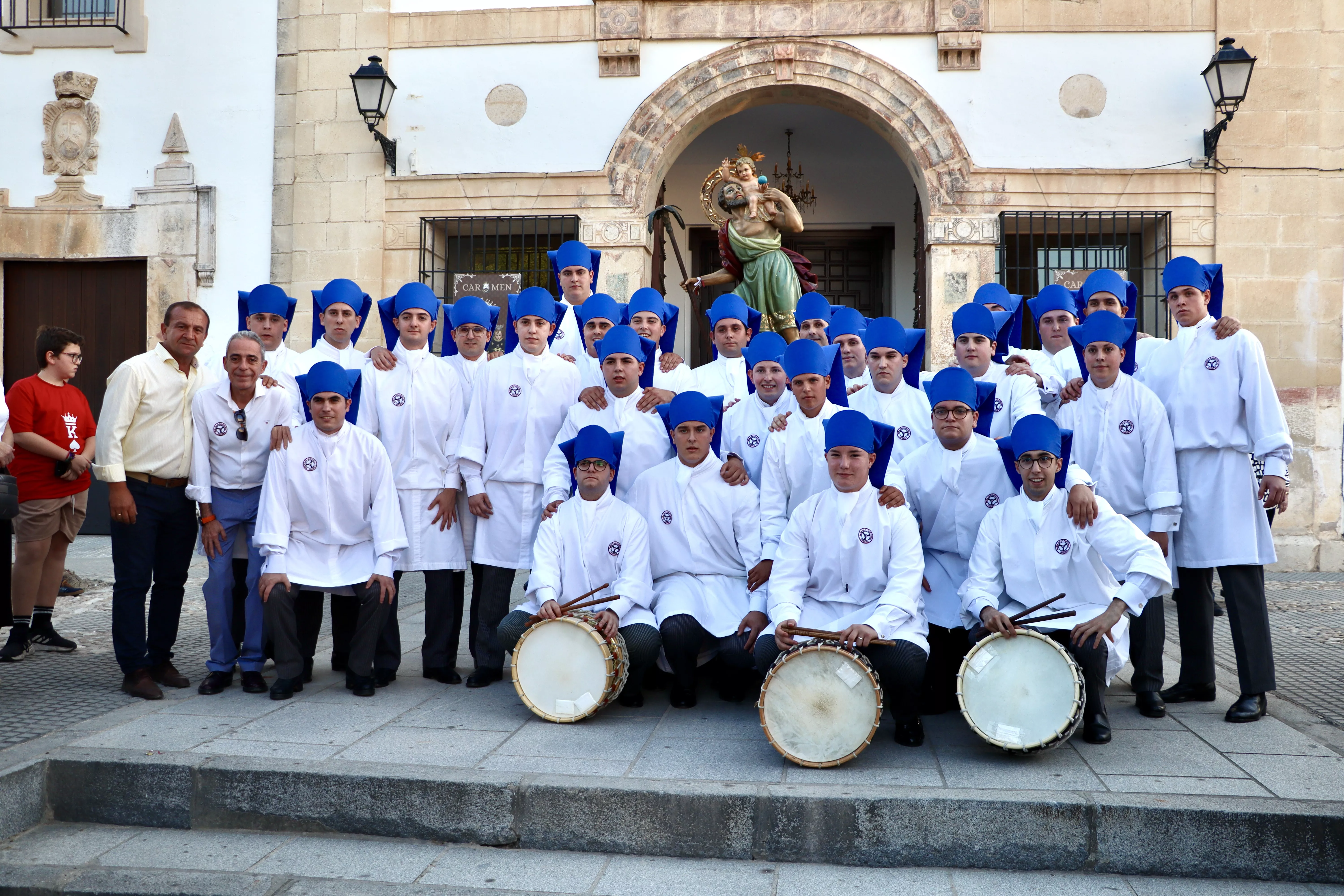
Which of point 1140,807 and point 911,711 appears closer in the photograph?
point 1140,807

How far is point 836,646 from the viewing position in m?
4.29

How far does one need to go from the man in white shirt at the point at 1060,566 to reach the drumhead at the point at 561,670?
168 centimetres

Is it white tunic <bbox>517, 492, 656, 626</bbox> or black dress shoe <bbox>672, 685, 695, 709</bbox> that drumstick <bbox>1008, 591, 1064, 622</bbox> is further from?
white tunic <bbox>517, 492, 656, 626</bbox>

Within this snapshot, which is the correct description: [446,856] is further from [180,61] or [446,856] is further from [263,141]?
[180,61]

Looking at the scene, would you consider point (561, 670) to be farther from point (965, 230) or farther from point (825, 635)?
point (965, 230)

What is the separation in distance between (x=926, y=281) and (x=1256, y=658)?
6685 mm

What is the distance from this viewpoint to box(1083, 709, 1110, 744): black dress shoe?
4.57m

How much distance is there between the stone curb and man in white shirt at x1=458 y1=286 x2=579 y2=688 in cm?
179

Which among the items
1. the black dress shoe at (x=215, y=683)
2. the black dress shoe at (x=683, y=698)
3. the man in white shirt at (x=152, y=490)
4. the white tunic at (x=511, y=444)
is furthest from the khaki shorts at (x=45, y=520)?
the black dress shoe at (x=683, y=698)

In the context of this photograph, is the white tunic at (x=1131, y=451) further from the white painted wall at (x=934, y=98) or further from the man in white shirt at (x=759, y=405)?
the white painted wall at (x=934, y=98)

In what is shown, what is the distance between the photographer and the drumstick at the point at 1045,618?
450 cm

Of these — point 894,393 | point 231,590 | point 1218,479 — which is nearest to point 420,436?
point 231,590

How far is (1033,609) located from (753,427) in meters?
2.05

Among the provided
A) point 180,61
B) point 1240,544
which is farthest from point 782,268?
point 180,61
